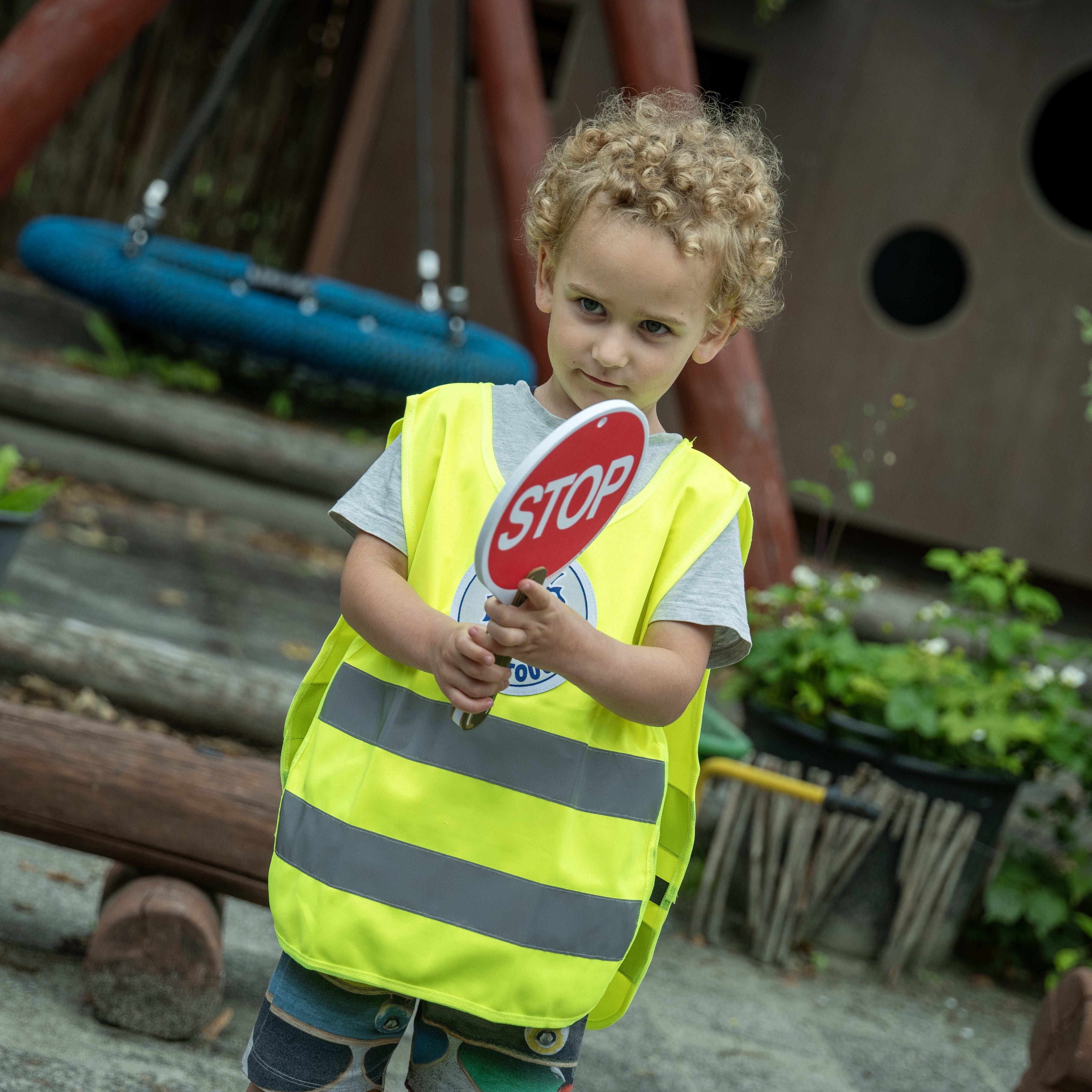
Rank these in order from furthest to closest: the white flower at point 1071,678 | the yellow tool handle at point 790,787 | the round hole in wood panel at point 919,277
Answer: the round hole in wood panel at point 919,277
the white flower at point 1071,678
the yellow tool handle at point 790,787

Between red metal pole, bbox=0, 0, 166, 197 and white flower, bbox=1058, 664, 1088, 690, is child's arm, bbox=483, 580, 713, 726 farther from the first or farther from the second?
red metal pole, bbox=0, 0, 166, 197

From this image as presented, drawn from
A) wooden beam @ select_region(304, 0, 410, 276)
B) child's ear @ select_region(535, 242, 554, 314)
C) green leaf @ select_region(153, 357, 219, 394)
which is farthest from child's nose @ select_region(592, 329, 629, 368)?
wooden beam @ select_region(304, 0, 410, 276)

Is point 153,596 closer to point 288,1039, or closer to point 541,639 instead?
point 288,1039

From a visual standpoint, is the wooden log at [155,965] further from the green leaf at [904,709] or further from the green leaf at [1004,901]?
the green leaf at [1004,901]

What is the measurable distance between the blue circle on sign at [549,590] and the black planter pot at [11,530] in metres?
1.83

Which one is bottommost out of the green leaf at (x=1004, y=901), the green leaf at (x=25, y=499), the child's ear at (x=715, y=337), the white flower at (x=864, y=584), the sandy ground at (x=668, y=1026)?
the sandy ground at (x=668, y=1026)

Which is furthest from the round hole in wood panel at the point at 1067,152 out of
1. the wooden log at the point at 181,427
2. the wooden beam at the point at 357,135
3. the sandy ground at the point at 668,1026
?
the sandy ground at the point at 668,1026

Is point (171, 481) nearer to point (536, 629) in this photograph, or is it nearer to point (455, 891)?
point (455, 891)

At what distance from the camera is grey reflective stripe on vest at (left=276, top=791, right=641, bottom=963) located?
1.12 meters

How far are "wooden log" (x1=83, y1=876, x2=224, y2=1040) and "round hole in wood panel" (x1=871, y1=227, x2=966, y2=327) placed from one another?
5.07m

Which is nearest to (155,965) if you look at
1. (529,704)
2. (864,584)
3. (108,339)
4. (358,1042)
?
(358,1042)

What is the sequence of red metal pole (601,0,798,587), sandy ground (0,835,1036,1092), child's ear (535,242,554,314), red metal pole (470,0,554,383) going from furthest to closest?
red metal pole (470,0,554,383), red metal pole (601,0,798,587), sandy ground (0,835,1036,1092), child's ear (535,242,554,314)

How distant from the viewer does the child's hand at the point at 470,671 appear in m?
0.99

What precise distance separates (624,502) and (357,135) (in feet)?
17.1
